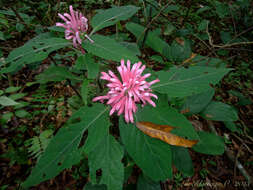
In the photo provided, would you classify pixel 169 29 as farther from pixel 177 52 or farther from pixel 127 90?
pixel 127 90

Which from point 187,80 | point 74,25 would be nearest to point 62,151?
point 74,25

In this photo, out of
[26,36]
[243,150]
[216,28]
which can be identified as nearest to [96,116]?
[243,150]

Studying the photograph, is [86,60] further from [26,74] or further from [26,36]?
[26,36]

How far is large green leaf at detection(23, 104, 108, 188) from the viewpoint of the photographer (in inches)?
41.7

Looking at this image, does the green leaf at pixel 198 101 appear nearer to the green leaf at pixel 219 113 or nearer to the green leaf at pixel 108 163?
the green leaf at pixel 219 113

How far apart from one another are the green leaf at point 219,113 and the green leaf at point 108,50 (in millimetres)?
1392

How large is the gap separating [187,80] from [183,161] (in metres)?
0.96

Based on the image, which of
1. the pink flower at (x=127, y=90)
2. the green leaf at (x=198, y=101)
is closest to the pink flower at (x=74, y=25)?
the pink flower at (x=127, y=90)

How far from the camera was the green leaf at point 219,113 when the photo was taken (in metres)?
2.01

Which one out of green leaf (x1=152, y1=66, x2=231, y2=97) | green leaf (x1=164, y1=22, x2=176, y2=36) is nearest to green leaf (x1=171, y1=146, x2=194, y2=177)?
green leaf (x1=152, y1=66, x2=231, y2=97)

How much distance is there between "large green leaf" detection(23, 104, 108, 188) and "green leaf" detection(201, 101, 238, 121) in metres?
1.45

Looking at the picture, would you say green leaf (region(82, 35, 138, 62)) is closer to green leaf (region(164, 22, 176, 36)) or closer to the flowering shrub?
the flowering shrub

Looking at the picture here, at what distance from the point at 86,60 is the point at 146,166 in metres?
0.94

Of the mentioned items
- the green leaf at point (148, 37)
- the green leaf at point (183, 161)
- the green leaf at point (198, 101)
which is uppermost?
the green leaf at point (148, 37)
